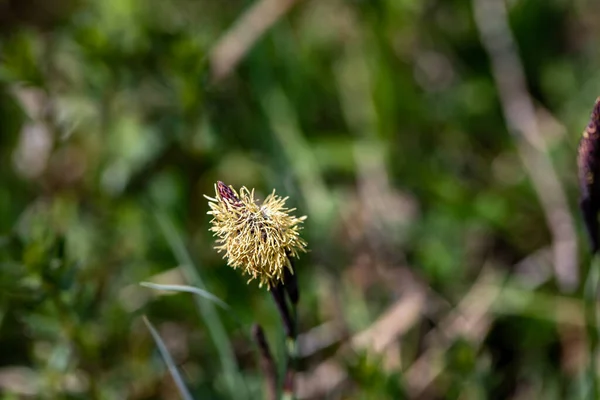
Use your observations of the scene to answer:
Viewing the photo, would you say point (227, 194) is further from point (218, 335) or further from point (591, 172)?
point (218, 335)

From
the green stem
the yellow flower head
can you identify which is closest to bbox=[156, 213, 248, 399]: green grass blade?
the yellow flower head

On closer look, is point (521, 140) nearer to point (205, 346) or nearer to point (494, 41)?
point (494, 41)

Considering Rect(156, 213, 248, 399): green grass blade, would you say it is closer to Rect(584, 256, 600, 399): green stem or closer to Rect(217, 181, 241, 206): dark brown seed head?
Rect(217, 181, 241, 206): dark brown seed head

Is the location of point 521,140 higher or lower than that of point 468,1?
lower

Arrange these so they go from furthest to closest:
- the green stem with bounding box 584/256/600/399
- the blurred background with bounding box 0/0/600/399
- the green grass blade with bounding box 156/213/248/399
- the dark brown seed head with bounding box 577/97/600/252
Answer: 1. the blurred background with bounding box 0/0/600/399
2. the green grass blade with bounding box 156/213/248/399
3. the green stem with bounding box 584/256/600/399
4. the dark brown seed head with bounding box 577/97/600/252

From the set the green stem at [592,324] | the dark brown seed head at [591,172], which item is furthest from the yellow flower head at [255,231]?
the green stem at [592,324]

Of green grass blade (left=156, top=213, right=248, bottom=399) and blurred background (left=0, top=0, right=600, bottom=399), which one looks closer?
green grass blade (left=156, top=213, right=248, bottom=399)

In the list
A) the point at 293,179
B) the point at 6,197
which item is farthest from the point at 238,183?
the point at 6,197
